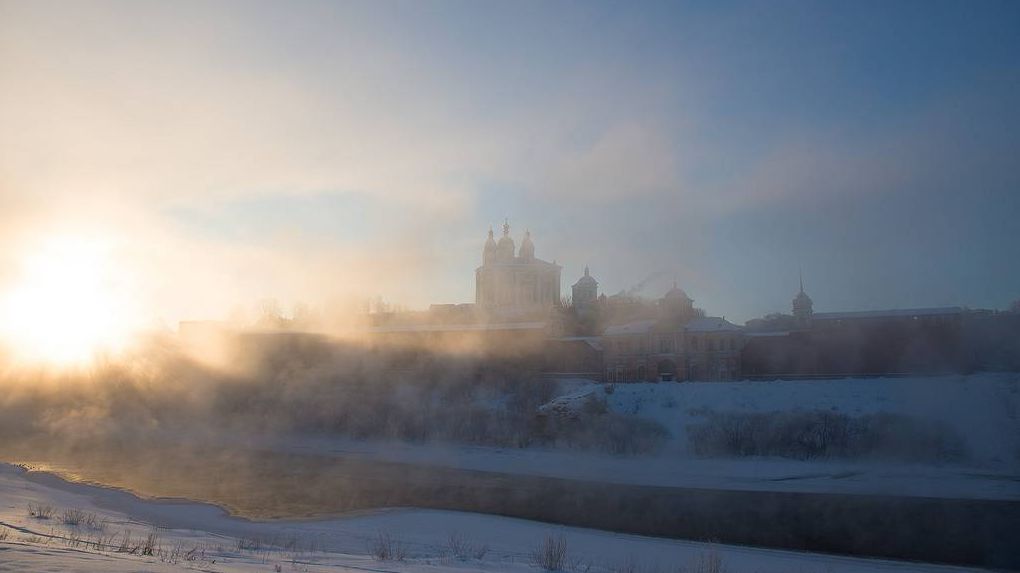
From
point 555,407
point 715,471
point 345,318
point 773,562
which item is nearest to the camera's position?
point 773,562

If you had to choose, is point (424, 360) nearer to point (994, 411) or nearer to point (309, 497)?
point (309, 497)

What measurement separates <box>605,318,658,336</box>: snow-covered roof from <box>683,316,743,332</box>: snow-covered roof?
1.83m

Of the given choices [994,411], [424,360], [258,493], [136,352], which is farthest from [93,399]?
[994,411]

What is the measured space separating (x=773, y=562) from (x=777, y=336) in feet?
89.0

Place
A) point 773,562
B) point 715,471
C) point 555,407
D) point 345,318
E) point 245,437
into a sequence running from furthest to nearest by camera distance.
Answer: point 345,318 → point 245,437 → point 555,407 → point 715,471 → point 773,562

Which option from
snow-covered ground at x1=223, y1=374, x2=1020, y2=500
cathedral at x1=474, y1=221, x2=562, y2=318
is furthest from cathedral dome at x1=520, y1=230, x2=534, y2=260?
snow-covered ground at x1=223, y1=374, x2=1020, y2=500

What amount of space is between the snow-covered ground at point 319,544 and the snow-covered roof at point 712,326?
23.1 metres

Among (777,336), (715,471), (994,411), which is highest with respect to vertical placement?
(777,336)

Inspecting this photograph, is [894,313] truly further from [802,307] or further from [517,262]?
[517,262]

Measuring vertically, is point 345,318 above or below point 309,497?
above

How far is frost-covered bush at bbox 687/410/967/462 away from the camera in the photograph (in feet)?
80.9

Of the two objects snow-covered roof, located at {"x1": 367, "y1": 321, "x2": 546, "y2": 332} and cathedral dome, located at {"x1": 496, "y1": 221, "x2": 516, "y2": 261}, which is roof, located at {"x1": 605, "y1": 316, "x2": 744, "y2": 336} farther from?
cathedral dome, located at {"x1": 496, "y1": 221, "x2": 516, "y2": 261}

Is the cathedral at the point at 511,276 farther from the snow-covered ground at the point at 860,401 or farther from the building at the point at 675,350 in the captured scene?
the snow-covered ground at the point at 860,401

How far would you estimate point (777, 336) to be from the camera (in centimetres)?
3847
